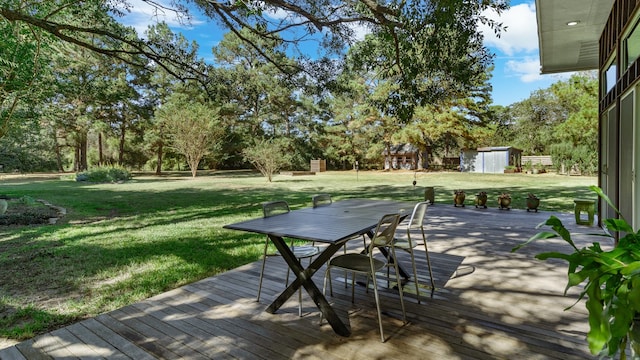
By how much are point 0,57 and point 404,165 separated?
23749 mm

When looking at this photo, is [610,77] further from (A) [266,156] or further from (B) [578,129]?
(B) [578,129]

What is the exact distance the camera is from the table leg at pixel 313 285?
7.26ft

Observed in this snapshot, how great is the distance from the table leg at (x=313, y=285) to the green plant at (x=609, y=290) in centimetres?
159

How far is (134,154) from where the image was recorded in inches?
1046

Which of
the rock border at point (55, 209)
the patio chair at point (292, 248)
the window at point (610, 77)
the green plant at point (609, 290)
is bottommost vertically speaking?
the rock border at point (55, 209)

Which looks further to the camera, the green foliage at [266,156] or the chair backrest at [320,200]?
the green foliage at [266,156]

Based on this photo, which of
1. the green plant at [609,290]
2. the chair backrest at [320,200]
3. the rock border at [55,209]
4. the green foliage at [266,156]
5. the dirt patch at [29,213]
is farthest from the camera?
the green foliage at [266,156]

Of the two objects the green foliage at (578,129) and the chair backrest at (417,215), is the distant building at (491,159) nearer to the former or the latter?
the green foliage at (578,129)

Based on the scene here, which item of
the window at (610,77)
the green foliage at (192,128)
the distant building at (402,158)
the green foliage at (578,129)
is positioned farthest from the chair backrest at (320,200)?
the distant building at (402,158)

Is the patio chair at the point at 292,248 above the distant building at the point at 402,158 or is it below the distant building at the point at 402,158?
below

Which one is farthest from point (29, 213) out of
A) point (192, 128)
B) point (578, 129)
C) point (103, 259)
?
point (578, 129)

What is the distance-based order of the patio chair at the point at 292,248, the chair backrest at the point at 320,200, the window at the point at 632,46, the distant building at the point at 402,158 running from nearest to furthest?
the patio chair at the point at 292,248 < the window at the point at 632,46 < the chair backrest at the point at 320,200 < the distant building at the point at 402,158

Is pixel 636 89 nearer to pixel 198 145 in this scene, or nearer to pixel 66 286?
pixel 66 286

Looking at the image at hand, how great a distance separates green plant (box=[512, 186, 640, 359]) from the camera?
67 cm
